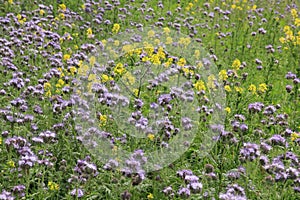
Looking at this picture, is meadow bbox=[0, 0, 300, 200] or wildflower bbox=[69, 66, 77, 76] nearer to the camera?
meadow bbox=[0, 0, 300, 200]

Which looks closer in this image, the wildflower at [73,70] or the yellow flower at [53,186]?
the yellow flower at [53,186]

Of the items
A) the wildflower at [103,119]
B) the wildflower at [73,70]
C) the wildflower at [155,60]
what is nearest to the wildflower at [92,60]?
the wildflower at [73,70]

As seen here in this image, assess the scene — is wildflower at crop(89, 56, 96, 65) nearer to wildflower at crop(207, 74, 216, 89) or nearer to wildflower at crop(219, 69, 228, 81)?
wildflower at crop(207, 74, 216, 89)

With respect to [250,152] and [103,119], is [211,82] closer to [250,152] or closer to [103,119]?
[103,119]

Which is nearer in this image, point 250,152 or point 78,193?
point 78,193

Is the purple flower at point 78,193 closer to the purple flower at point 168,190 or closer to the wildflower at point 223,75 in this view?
the purple flower at point 168,190

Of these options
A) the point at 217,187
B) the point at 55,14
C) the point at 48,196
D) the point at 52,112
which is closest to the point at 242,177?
the point at 217,187

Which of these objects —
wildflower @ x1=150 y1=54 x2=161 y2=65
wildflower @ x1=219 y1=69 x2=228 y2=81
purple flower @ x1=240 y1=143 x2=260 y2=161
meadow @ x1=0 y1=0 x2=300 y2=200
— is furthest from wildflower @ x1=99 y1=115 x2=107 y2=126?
wildflower @ x1=219 y1=69 x2=228 y2=81

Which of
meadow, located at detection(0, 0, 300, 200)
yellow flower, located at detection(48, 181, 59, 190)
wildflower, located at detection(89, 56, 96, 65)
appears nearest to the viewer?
yellow flower, located at detection(48, 181, 59, 190)

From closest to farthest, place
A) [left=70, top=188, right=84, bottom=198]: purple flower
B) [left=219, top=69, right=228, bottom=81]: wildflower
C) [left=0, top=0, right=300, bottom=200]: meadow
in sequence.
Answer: [left=70, top=188, right=84, bottom=198]: purple flower → [left=0, top=0, right=300, bottom=200]: meadow → [left=219, top=69, right=228, bottom=81]: wildflower

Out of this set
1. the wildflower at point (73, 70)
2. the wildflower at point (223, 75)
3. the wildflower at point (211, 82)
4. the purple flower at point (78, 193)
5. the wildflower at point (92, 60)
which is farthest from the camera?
the wildflower at point (92, 60)

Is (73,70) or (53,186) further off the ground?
(73,70)

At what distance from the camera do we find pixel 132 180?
368cm

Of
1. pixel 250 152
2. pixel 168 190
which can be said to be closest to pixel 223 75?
pixel 250 152
